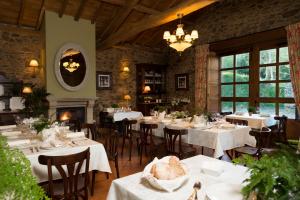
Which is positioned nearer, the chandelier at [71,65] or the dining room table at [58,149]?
the dining room table at [58,149]

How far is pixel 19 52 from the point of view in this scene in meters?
6.70

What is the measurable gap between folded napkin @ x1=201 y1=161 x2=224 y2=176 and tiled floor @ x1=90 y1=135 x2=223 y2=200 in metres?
1.81

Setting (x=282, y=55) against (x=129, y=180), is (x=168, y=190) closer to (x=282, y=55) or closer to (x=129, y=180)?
(x=129, y=180)

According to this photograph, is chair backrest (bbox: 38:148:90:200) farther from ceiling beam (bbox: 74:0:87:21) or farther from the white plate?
ceiling beam (bbox: 74:0:87:21)

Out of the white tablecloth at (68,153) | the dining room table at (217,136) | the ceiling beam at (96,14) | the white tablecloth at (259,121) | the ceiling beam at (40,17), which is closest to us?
the white tablecloth at (68,153)

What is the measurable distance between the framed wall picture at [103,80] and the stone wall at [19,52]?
1918 millimetres

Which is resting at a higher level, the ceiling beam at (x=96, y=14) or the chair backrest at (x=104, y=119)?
the ceiling beam at (x=96, y=14)

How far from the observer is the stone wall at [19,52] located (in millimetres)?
6473

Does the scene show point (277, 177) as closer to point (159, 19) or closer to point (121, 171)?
point (121, 171)

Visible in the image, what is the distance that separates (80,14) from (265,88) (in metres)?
5.89

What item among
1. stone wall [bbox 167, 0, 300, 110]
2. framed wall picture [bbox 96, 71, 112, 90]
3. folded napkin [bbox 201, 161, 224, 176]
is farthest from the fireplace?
folded napkin [bbox 201, 161, 224, 176]

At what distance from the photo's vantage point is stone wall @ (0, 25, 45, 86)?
6473mm

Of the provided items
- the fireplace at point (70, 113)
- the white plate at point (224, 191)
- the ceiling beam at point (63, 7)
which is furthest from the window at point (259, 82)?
the white plate at point (224, 191)

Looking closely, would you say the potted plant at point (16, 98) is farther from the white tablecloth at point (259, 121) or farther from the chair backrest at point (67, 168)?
the white tablecloth at point (259, 121)
